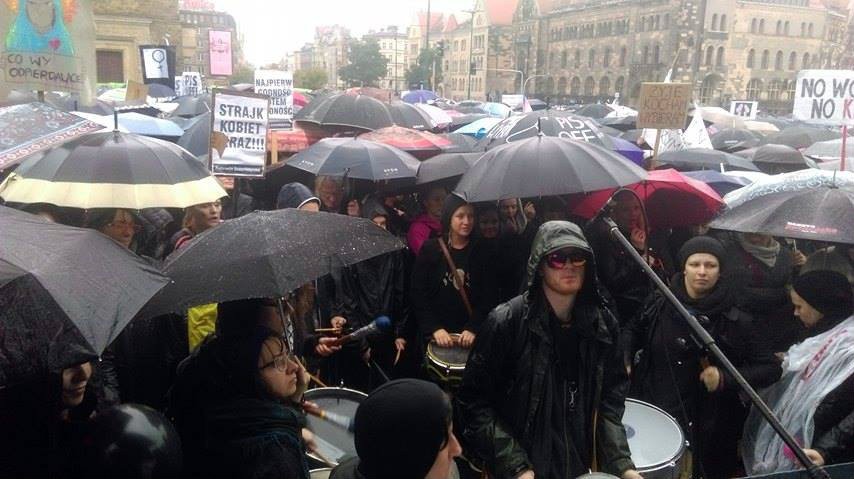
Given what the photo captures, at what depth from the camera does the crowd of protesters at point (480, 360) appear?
7.07 ft

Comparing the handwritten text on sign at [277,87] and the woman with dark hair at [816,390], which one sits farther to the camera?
the handwritten text on sign at [277,87]

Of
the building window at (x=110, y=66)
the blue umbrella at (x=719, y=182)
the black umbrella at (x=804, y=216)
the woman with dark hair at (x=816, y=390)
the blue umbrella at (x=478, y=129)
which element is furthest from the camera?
the building window at (x=110, y=66)

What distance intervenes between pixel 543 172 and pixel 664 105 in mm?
3489

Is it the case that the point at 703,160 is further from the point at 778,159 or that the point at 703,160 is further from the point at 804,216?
the point at 804,216

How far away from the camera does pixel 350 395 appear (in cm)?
329

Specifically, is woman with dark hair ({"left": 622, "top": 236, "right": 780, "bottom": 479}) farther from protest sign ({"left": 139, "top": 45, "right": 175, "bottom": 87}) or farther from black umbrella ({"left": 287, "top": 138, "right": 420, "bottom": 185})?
protest sign ({"left": 139, "top": 45, "right": 175, "bottom": 87})

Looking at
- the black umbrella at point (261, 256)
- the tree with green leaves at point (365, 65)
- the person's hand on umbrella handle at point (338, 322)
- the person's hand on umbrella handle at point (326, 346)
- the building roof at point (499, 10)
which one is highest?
the building roof at point (499, 10)

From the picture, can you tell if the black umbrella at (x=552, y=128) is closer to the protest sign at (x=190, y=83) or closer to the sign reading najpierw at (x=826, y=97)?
the sign reading najpierw at (x=826, y=97)

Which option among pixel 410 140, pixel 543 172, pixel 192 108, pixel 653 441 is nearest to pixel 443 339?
pixel 543 172

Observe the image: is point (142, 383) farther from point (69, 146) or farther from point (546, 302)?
point (546, 302)

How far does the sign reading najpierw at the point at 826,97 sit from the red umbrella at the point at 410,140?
12.8 feet

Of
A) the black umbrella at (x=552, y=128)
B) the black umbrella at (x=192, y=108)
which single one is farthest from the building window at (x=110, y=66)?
the black umbrella at (x=552, y=128)

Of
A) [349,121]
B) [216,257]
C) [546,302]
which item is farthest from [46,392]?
[349,121]

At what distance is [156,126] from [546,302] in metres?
7.65
